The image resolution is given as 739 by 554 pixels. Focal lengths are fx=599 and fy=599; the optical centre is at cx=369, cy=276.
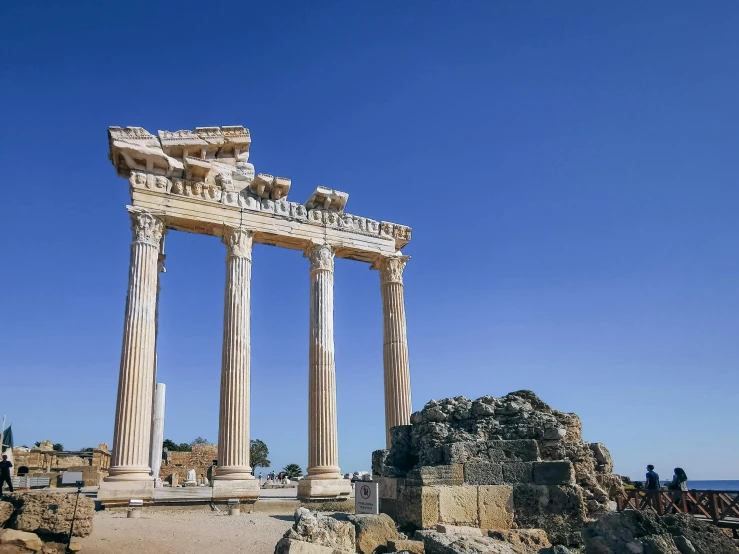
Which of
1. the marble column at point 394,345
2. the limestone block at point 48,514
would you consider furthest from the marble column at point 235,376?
the limestone block at point 48,514

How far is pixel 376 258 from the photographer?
25.0m

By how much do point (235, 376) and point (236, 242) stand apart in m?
4.83

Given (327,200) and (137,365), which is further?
(327,200)

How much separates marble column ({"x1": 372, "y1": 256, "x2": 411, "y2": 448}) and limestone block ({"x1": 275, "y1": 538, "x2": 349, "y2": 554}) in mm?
15225

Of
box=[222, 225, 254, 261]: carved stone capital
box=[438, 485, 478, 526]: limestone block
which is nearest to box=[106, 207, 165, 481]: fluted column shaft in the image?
box=[222, 225, 254, 261]: carved stone capital

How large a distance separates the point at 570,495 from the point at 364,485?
10.7ft

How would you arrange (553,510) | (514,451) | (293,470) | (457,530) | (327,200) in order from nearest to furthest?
(457,530)
(553,510)
(514,451)
(327,200)
(293,470)

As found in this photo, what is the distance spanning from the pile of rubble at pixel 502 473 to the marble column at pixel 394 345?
12.7m

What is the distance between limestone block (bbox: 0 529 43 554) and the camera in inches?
354

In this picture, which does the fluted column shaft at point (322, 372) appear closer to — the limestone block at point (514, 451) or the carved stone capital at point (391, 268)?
the carved stone capital at point (391, 268)

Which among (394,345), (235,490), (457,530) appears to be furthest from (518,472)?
(394,345)

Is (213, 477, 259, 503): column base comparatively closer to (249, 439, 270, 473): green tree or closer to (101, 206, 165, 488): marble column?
(101, 206, 165, 488): marble column

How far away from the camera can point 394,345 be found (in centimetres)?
2370

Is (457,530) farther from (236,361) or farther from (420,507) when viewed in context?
(236,361)
